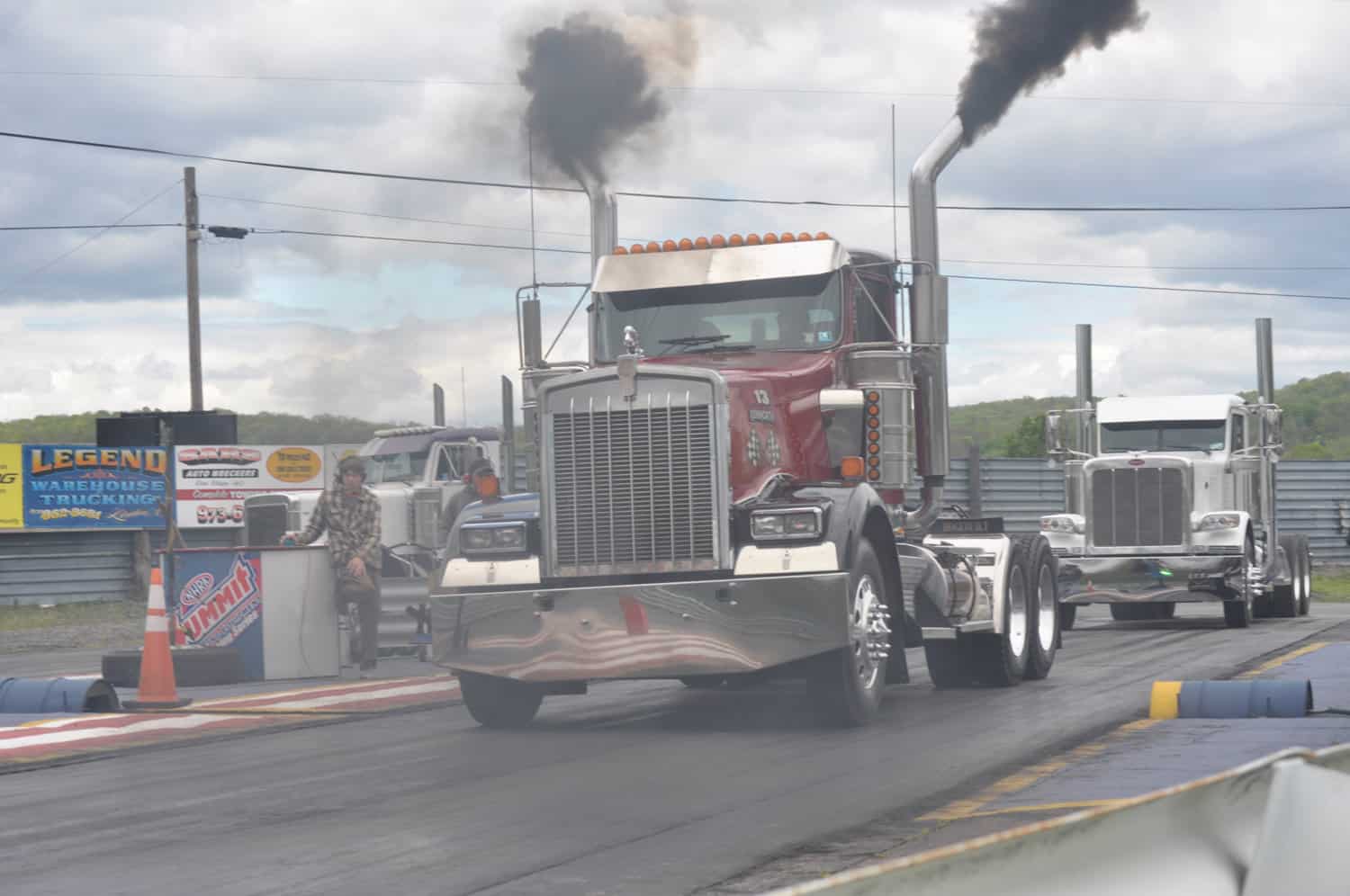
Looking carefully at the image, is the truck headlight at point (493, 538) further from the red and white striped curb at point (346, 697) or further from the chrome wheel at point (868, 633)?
the red and white striped curb at point (346, 697)

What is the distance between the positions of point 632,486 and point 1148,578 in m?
12.7

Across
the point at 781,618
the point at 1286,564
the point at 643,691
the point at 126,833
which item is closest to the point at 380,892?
the point at 126,833

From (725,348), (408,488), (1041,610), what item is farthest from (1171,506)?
(725,348)

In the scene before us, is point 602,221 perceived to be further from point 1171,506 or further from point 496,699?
point 1171,506

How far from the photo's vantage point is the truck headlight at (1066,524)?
22078 millimetres

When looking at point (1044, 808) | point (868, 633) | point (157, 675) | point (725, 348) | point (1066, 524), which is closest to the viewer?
point (1044, 808)

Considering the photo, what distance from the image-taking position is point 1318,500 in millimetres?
40594

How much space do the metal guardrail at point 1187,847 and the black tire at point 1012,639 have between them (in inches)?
343

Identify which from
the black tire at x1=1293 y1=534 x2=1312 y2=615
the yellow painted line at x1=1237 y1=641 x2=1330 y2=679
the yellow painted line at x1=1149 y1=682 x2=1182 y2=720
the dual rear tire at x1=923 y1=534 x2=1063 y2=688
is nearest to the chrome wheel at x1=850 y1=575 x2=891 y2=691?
the yellow painted line at x1=1149 y1=682 x2=1182 y2=720

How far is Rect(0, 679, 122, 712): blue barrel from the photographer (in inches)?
488

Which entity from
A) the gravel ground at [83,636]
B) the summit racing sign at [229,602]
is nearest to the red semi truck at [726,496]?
the summit racing sign at [229,602]

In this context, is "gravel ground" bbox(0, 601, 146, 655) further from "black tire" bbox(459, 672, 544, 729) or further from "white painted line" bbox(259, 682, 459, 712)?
"black tire" bbox(459, 672, 544, 729)

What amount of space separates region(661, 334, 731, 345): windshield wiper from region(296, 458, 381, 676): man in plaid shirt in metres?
4.35

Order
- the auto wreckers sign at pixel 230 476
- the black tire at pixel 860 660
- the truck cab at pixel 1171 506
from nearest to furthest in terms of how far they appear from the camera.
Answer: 1. the black tire at pixel 860 660
2. the truck cab at pixel 1171 506
3. the auto wreckers sign at pixel 230 476
